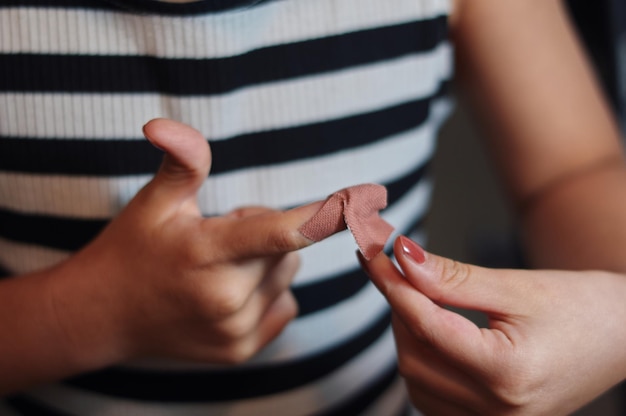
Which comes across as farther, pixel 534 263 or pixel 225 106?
pixel 534 263

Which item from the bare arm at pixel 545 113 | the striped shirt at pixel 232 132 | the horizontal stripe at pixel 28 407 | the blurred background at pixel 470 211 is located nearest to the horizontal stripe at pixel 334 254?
the striped shirt at pixel 232 132

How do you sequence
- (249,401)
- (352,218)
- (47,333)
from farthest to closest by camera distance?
1. (249,401)
2. (47,333)
3. (352,218)

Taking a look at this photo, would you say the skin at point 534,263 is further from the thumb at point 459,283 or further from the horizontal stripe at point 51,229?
the horizontal stripe at point 51,229

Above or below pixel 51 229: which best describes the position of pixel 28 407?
below

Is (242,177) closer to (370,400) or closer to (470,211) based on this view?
(370,400)

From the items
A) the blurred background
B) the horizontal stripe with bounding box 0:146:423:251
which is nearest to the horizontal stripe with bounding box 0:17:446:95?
the horizontal stripe with bounding box 0:146:423:251

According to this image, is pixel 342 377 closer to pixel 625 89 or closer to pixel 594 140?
pixel 594 140

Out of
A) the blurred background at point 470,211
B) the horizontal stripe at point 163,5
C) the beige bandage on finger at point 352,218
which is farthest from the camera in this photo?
the blurred background at point 470,211

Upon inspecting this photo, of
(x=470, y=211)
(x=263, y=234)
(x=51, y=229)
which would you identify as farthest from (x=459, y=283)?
(x=470, y=211)
